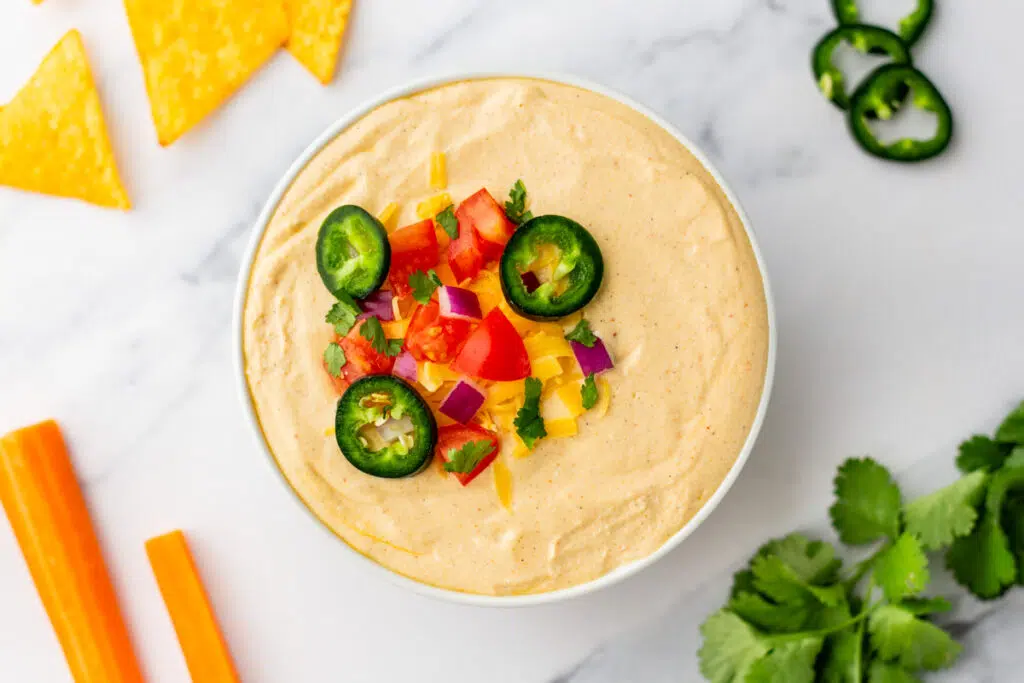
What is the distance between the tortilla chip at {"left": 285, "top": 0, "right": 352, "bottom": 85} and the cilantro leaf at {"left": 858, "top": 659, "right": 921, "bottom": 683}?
2.18 metres

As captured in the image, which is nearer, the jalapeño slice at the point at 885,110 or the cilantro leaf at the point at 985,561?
the cilantro leaf at the point at 985,561

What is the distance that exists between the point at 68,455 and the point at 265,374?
994 millimetres

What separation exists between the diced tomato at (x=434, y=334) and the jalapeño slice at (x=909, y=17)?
4.83ft

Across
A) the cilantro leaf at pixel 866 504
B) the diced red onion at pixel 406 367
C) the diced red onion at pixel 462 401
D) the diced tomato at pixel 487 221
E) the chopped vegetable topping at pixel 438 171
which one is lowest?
the cilantro leaf at pixel 866 504

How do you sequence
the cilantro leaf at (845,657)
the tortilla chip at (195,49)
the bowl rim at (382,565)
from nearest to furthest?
the bowl rim at (382,565) < the cilantro leaf at (845,657) < the tortilla chip at (195,49)

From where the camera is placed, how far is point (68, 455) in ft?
9.71

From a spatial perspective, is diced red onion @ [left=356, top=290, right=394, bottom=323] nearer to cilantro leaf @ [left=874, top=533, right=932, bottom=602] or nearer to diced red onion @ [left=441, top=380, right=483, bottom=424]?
diced red onion @ [left=441, top=380, right=483, bottom=424]

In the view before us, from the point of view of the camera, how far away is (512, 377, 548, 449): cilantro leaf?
2.21 m

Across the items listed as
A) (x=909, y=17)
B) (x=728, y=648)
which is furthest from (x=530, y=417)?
(x=909, y=17)

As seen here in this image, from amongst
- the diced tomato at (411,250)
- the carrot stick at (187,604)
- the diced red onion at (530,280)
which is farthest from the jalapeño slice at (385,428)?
the carrot stick at (187,604)

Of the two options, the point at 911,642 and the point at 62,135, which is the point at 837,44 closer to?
the point at 911,642

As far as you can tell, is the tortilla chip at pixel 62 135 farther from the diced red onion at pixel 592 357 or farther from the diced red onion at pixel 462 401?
the diced red onion at pixel 592 357

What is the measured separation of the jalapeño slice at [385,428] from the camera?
2.20 meters

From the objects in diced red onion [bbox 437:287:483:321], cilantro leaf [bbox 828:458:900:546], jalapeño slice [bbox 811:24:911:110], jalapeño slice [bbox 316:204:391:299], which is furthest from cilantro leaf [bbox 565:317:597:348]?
jalapeño slice [bbox 811:24:911:110]
